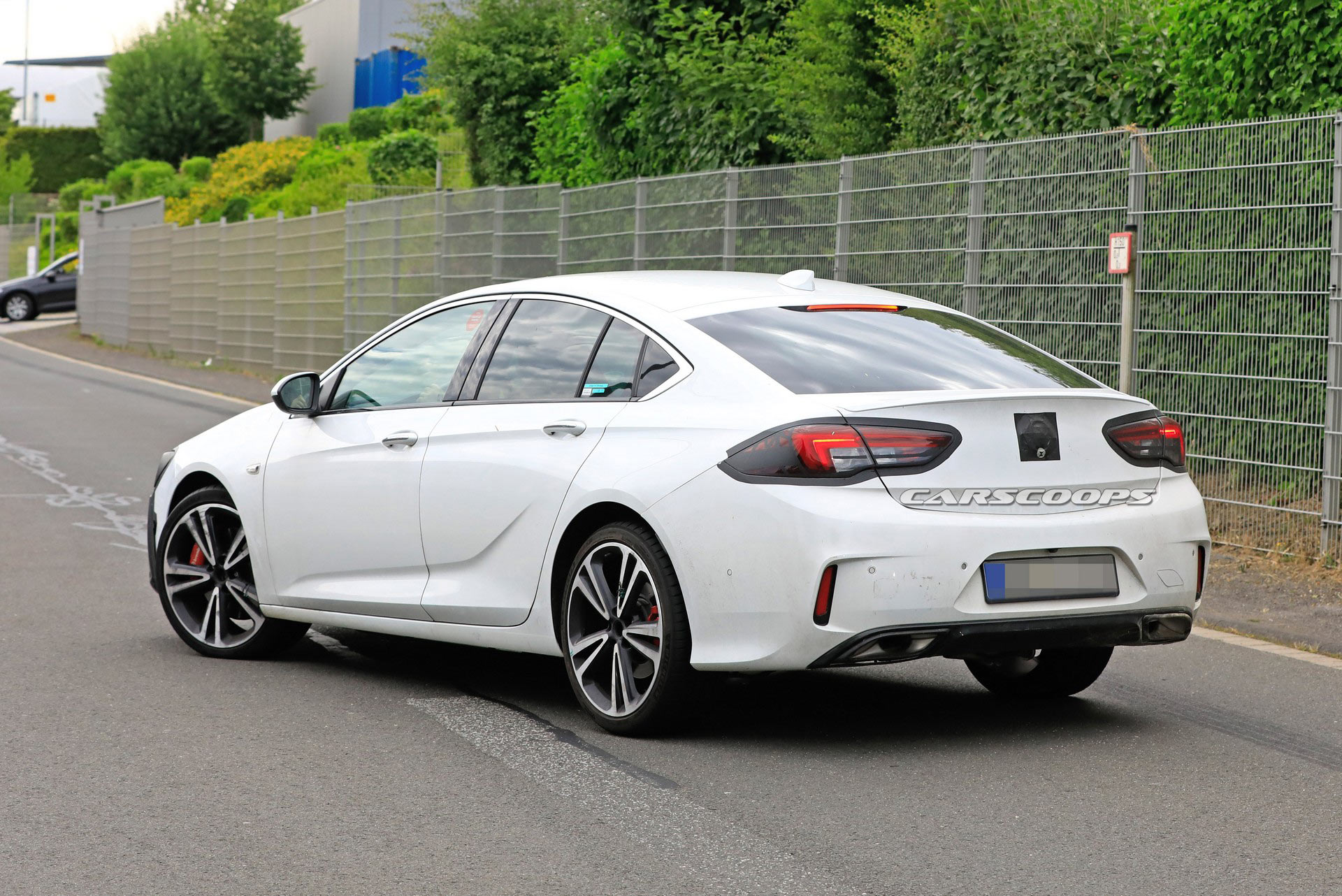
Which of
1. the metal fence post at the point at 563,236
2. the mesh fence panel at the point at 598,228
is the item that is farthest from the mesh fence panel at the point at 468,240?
the mesh fence panel at the point at 598,228

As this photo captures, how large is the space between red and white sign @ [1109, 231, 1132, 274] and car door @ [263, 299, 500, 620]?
16.6 ft

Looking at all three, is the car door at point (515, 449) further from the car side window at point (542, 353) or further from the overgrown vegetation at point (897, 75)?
the overgrown vegetation at point (897, 75)

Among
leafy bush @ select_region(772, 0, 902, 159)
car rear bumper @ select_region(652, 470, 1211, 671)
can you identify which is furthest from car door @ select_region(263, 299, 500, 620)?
leafy bush @ select_region(772, 0, 902, 159)

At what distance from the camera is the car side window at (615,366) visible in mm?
5820

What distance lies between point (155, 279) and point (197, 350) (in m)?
4.05

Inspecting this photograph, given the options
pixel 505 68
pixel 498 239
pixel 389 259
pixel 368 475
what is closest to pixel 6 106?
pixel 505 68

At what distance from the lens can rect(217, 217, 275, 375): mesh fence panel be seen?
95.0ft

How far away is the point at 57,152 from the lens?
89500mm

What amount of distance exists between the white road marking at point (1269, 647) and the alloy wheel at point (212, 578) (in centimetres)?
415

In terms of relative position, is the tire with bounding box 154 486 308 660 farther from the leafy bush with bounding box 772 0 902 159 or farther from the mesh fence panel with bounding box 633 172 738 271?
the leafy bush with bounding box 772 0 902 159

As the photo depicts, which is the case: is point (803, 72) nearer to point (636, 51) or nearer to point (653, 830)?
point (636, 51)

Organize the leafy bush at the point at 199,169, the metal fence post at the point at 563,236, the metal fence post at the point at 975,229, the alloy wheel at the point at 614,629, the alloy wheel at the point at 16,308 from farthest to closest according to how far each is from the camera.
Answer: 1. the leafy bush at the point at 199,169
2. the alloy wheel at the point at 16,308
3. the metal fence post at the point at 563,236
4. the metal fence post at the point at 975,229
5. the alloy wheel at the point at 614,629

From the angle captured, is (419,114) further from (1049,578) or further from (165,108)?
(1049,578)

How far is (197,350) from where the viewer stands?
33219 mm
